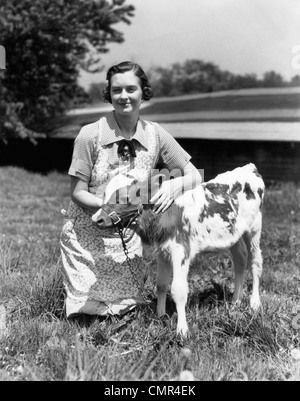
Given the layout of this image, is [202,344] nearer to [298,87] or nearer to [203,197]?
[203,197]

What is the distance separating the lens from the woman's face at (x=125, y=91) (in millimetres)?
3254

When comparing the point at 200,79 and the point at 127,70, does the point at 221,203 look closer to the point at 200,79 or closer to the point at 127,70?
the point at 127,70

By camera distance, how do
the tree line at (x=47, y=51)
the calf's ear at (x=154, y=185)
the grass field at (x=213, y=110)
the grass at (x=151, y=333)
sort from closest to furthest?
1. the grass at (x=151, y=333)
2. the calf's ear at (x=154, y=185)
3. the tree line at (x=47, y=51)
4. the grass field at (x=213, y=110)

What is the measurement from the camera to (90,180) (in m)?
3.50

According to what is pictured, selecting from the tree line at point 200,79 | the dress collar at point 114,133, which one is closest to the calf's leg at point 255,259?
the dress collar at point 114,133

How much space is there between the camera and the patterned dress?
343 centimetres

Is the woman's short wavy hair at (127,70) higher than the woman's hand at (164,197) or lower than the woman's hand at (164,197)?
higher

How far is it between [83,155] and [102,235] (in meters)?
0.54

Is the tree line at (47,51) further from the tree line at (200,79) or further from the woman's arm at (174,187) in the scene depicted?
the woman's arm at (174,187)

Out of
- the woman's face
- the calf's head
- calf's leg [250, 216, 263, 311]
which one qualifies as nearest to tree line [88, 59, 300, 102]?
calf's leg [250, 216, 263, 311]

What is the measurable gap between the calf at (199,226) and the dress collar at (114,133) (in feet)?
1.47

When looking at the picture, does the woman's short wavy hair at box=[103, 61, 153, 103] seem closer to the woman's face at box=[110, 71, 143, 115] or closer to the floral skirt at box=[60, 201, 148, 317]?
the woman's face at box=[110, 71, 143, 115]

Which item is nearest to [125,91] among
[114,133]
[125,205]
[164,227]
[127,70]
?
[127,70]
